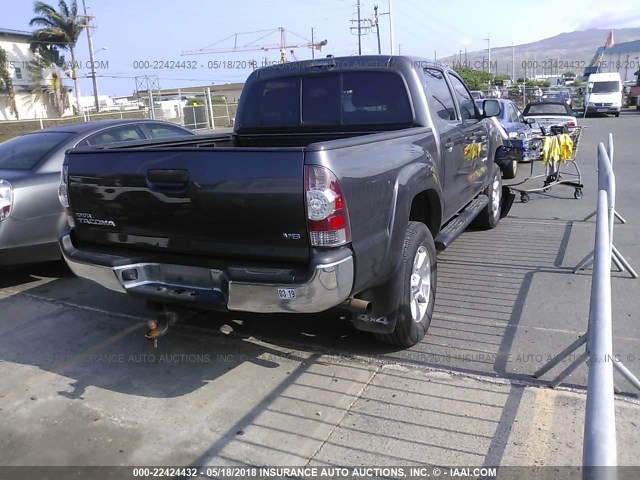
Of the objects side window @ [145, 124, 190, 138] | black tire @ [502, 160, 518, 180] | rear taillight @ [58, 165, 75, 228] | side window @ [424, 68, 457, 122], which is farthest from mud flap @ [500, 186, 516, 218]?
rear taillight @ [58, 165, 75, 228]

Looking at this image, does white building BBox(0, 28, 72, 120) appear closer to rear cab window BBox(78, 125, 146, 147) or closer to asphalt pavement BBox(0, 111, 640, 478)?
rear cab window BBox(78, 125, 146, 147)

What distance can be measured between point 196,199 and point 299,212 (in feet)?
2.15

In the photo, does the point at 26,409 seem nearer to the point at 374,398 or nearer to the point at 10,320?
the point at 10,320

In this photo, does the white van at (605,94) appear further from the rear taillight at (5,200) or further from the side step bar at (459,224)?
the rear taillight at (5,200)

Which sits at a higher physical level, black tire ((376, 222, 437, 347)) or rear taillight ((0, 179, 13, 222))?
rear taillight ((0, 179, 13, 222))

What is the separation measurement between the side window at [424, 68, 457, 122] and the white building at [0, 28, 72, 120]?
50862 mm

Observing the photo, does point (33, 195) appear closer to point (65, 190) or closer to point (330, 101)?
point (65, 190)

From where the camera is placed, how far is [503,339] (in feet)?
13.6

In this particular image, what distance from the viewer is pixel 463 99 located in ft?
19.6

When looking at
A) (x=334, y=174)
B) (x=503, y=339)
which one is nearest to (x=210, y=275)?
(x=334, y=174)

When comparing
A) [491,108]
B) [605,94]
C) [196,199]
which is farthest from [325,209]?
[605,94]

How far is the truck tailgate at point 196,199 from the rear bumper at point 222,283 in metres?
0.12

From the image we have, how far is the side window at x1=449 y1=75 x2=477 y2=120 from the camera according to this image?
573 centimetres

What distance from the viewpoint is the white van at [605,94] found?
3250 centimetres
